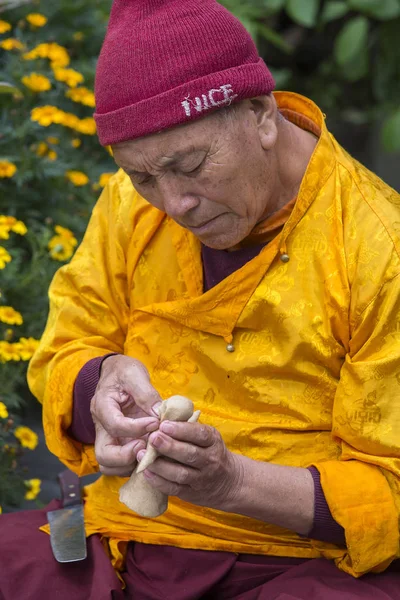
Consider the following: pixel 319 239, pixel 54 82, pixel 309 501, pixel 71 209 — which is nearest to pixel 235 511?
pixel 309 501

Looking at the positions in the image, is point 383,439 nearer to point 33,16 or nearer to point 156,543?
point 156,543

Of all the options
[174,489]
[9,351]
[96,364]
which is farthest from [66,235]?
[174,489]

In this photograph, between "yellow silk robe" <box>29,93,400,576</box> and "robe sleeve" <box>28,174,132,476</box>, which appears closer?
"yellow silk robe" <box>29,93,400,576</box>

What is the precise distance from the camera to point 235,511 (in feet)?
6.65

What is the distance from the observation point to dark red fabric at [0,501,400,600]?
6.83 ft

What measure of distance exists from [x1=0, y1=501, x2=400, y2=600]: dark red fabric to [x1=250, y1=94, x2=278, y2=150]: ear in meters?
0.88

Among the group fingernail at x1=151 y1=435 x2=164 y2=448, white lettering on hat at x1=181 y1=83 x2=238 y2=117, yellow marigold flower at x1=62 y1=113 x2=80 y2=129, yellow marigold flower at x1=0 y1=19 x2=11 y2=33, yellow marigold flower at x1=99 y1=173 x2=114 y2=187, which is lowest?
yellow marigold flower at x1=99 y1=173 x2=114 y2=187

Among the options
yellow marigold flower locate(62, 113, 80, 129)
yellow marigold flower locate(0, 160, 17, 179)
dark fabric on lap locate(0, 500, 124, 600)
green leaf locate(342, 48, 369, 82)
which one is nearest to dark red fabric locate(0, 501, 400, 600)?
dark fabric on lap locate(0, 500, 124, 600)

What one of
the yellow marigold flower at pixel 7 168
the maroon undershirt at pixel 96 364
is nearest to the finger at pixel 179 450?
the maroon undershirt at pixel 96 364

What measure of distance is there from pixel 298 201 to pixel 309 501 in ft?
2.00

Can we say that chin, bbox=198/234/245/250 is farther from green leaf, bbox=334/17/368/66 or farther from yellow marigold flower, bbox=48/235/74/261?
green leaf, bbox=334/17/368/66

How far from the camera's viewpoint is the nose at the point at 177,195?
202 centimetres

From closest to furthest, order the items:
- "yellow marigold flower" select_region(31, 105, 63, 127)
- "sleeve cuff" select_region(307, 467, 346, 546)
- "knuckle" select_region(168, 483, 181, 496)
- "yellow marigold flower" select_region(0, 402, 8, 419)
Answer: "knuckle" select_region(168, 483, 181, 496) → "sleeve cuff" select_region(307, 467, 346, 546) → "yellow marigold flower" select_region(0, 402, 8, 419) → "yellow marigold flower" select_region(31, 105, 63, 127)

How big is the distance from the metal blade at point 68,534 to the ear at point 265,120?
0.96 meters
